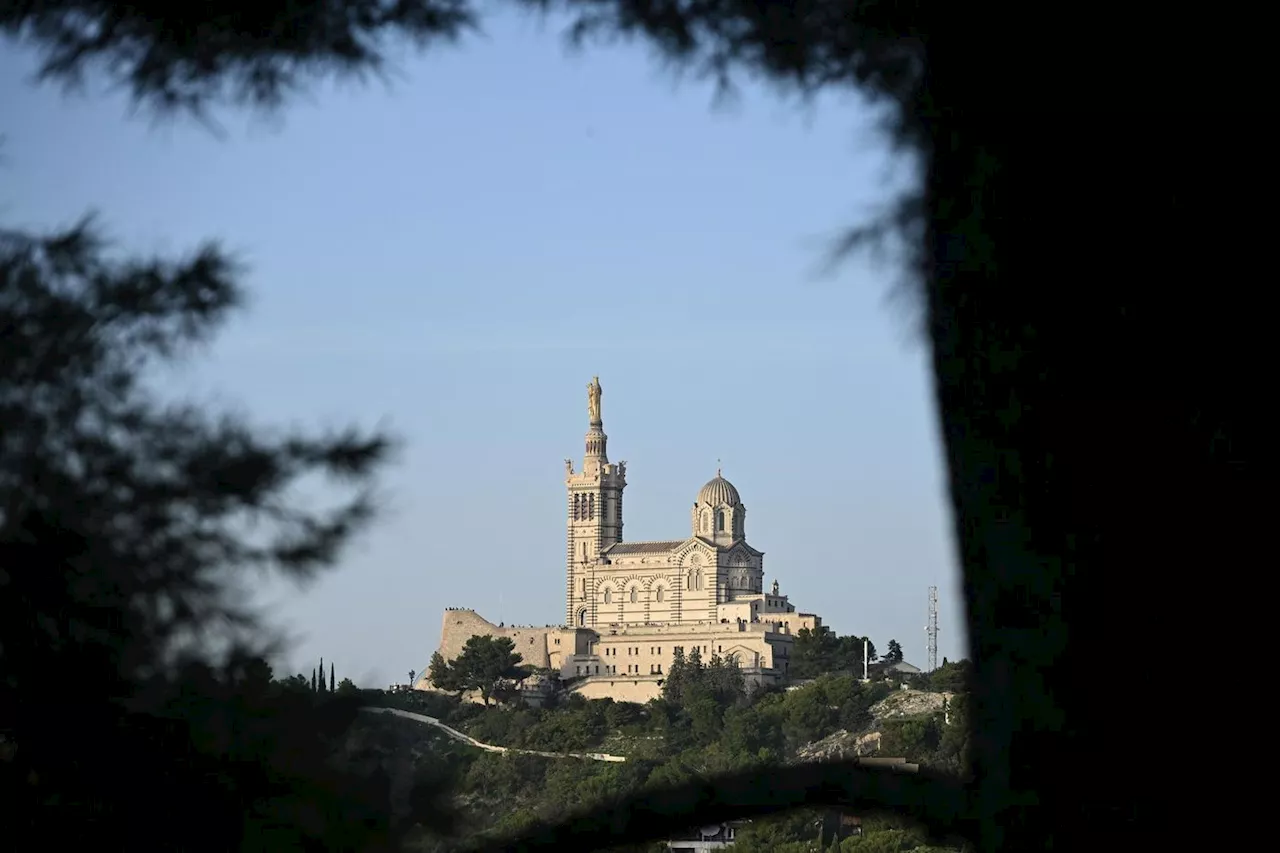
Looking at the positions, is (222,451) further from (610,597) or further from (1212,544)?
(610,597)

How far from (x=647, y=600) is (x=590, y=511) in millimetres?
4846

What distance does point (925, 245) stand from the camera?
1985 millimetres

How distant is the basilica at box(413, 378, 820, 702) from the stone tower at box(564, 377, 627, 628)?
1.5 inches

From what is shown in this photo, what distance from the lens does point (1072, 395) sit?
5.82ft

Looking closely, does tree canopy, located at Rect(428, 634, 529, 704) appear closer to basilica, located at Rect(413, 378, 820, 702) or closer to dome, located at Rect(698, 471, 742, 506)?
basilica, located at Rect(413, 378, 820, 702)

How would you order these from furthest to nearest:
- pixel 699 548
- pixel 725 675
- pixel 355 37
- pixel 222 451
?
pixel 699 548 → pixel 725 675 → pixel 355 37 → pixel 222 451

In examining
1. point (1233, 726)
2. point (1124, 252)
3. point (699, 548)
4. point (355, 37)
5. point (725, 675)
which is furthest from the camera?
point (699, 548)

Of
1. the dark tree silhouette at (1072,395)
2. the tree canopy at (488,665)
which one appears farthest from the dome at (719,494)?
the dark tree silhouette at (1072,395)

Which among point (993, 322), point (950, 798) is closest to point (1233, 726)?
point (950, 798)

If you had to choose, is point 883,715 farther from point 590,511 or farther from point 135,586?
point 590,511

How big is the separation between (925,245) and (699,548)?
57.8 meters

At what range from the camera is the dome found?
61000mm

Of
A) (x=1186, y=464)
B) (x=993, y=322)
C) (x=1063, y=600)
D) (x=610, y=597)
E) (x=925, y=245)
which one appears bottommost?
(x=1063, y=600)

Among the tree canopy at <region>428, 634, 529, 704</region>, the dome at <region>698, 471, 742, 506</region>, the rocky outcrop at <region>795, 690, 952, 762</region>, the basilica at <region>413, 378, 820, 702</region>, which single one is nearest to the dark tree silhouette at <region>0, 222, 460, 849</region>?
the rocky outcrop at <region>795, 690, 952, 762</region>
